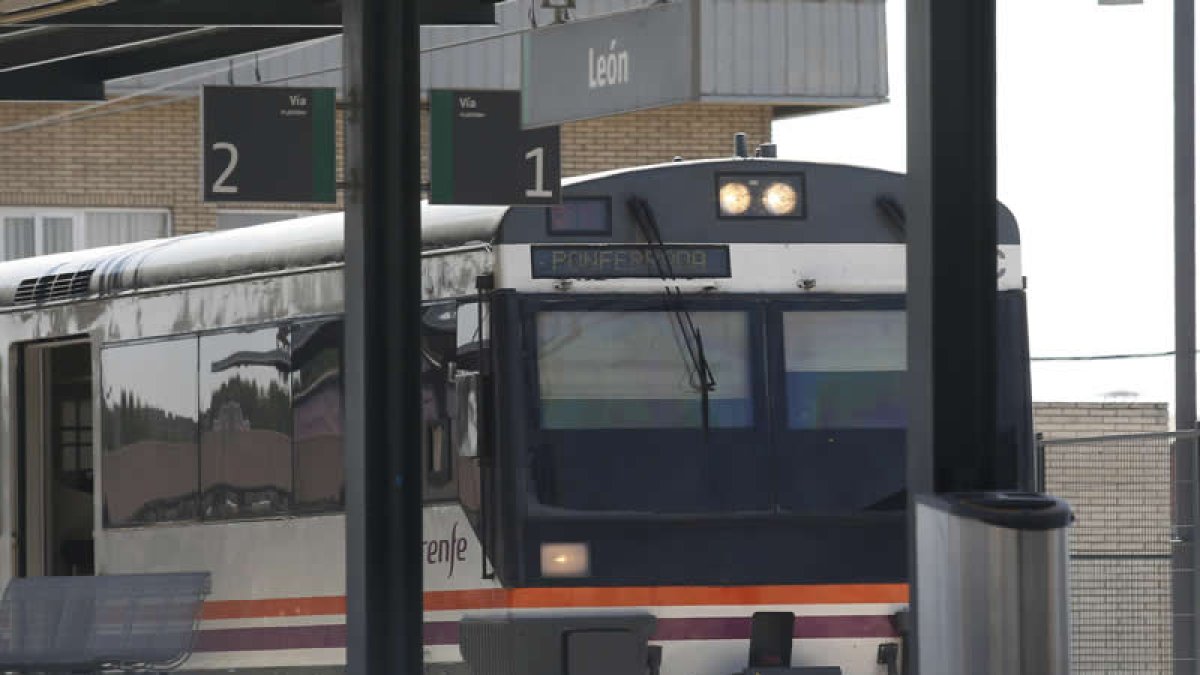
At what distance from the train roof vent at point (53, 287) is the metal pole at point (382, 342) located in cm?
605

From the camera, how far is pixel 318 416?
13.5 metres

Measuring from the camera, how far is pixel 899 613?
12.6 metres

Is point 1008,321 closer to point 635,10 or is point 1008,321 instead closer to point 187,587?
point 635,10

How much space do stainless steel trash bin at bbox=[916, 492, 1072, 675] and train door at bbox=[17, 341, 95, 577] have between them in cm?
982

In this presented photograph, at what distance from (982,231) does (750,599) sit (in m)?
5.59

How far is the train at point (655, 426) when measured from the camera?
12.5 metres

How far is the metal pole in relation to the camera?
31.4 ft

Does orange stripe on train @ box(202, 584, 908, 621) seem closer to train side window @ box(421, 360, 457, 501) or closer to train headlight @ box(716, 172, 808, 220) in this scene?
train side window @ box(421, 360, 457, 501)

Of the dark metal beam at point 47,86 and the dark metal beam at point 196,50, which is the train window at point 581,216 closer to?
the dark metal beam at point 196,50

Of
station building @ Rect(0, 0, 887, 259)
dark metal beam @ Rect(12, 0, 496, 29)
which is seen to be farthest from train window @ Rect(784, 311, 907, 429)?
station building @ Rect(0, 0, 887, 259)

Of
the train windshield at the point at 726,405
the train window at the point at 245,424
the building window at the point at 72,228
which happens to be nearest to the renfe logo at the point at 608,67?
the train windshield at the point at 726,405

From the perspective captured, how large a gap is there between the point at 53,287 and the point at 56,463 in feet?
3.91

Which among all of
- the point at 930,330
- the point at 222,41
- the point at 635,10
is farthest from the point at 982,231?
the point at 222,41

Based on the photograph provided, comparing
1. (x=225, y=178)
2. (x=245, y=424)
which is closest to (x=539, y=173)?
(x=225, y=178)
